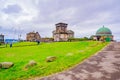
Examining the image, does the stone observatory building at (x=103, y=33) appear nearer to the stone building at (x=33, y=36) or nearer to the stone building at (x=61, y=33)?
the stone building at (x=61, y=33)

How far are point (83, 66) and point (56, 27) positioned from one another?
3427 inches

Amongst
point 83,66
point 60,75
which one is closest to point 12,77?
point 60,75

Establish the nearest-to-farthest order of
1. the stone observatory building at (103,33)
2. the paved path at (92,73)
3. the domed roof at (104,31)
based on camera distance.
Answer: the paved path at (92,73), the stone observatory building at (103,33), the domed roof at (104,31)

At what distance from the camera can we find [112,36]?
284 feet

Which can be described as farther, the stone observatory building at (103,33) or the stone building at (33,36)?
the stone building at (33,36)

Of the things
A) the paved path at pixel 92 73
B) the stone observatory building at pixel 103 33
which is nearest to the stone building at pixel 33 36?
the stone observatory building at pixel 103 33

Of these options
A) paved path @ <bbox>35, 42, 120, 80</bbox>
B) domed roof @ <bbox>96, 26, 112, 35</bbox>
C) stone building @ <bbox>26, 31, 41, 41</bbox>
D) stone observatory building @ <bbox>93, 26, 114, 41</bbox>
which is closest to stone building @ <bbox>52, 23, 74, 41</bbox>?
stone observatory building @ <bbox>93, 26, 114, 41</bbox>

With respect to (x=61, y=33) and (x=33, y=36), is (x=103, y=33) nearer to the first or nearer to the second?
(x=61, y=33)

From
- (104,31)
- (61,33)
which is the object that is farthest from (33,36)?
(104,31)

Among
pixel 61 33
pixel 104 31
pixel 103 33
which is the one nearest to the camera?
pixel 103 33

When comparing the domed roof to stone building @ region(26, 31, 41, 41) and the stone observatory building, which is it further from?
stone building @ region(26, 31, 41, 41)

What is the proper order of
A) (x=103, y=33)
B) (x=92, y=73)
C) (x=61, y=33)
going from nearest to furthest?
(x=92, y=73)
(x=103, y=33)
(x=61, y=33)

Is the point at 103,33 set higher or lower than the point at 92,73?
higher

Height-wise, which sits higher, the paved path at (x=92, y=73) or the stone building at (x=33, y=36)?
the stone building at (x=33, y=36)
